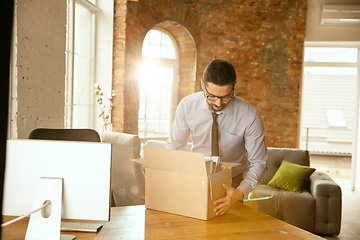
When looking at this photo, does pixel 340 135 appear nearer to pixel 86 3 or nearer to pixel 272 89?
pixel 272 89

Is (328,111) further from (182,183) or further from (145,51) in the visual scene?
(182,183)

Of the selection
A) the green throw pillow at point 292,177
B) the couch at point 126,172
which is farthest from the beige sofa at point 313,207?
the couch at point 126,172

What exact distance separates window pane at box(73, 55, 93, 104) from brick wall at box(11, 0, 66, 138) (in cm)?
115

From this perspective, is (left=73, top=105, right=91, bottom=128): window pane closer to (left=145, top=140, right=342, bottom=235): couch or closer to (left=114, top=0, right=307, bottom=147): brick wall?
(left=114, top=0, right=307, bottom=147): brick wall

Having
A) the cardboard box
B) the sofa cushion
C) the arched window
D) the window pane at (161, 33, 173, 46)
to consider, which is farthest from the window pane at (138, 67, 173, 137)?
the cardboard box

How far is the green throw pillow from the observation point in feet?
11.6

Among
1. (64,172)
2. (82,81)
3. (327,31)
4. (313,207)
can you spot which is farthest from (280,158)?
(64,172)

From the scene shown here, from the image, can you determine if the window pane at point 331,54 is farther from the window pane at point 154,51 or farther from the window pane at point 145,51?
the window pane at point 145,51

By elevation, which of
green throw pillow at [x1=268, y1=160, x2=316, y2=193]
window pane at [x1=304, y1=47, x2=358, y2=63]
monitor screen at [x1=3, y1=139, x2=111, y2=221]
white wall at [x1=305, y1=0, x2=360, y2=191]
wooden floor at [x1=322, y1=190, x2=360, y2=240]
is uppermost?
white wall at [x1=305, y1=0, x2=360, y2=191]

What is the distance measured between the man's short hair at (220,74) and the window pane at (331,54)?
4118 millimetres

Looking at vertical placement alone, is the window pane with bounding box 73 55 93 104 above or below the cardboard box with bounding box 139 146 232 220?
above

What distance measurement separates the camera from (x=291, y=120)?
5.00m

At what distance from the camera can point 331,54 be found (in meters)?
5.35

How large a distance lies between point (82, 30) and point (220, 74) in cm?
285
